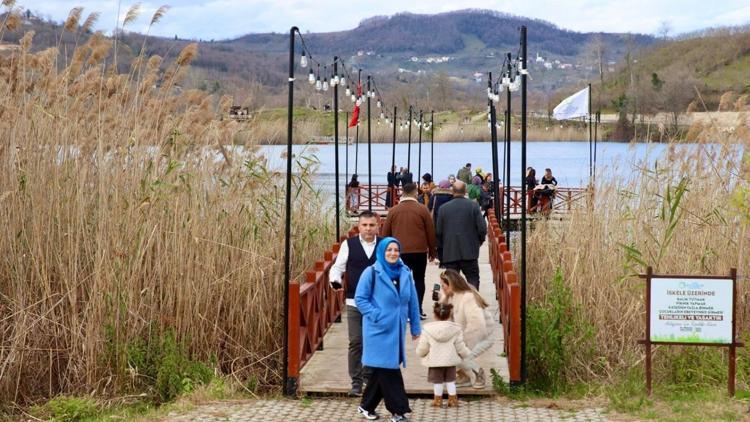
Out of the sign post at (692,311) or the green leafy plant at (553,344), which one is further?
the green leafy plant at (553,344)

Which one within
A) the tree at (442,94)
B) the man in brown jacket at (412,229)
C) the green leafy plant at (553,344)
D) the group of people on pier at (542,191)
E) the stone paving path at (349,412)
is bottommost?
the stone paving path at (349,412)

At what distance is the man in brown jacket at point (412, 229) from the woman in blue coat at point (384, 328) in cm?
342

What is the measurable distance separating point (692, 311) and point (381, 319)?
262cm

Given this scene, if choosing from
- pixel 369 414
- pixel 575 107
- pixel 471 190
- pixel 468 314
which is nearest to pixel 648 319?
pixel 468 314

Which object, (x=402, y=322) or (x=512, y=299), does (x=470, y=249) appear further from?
(x=402, y=322)

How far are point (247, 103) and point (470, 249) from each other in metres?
2.98

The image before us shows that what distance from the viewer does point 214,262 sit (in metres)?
10.9

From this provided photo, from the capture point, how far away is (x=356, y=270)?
9711mm

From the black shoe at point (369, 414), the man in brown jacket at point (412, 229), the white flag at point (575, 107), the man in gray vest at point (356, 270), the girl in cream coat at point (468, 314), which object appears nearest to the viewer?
the black shoe at point (369, 414)

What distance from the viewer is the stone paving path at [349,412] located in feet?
29.4

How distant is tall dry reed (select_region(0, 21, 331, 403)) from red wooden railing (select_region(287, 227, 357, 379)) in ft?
1.31

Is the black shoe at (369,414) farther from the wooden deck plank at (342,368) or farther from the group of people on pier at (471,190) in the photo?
the group of people on pier at (471,190)

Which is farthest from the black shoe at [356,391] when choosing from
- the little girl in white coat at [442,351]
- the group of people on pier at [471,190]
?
the group of people on pier at [471,190]

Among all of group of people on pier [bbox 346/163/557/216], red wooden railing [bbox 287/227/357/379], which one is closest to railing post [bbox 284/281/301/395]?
red wooden railing [bbox 287/227/357/379]
